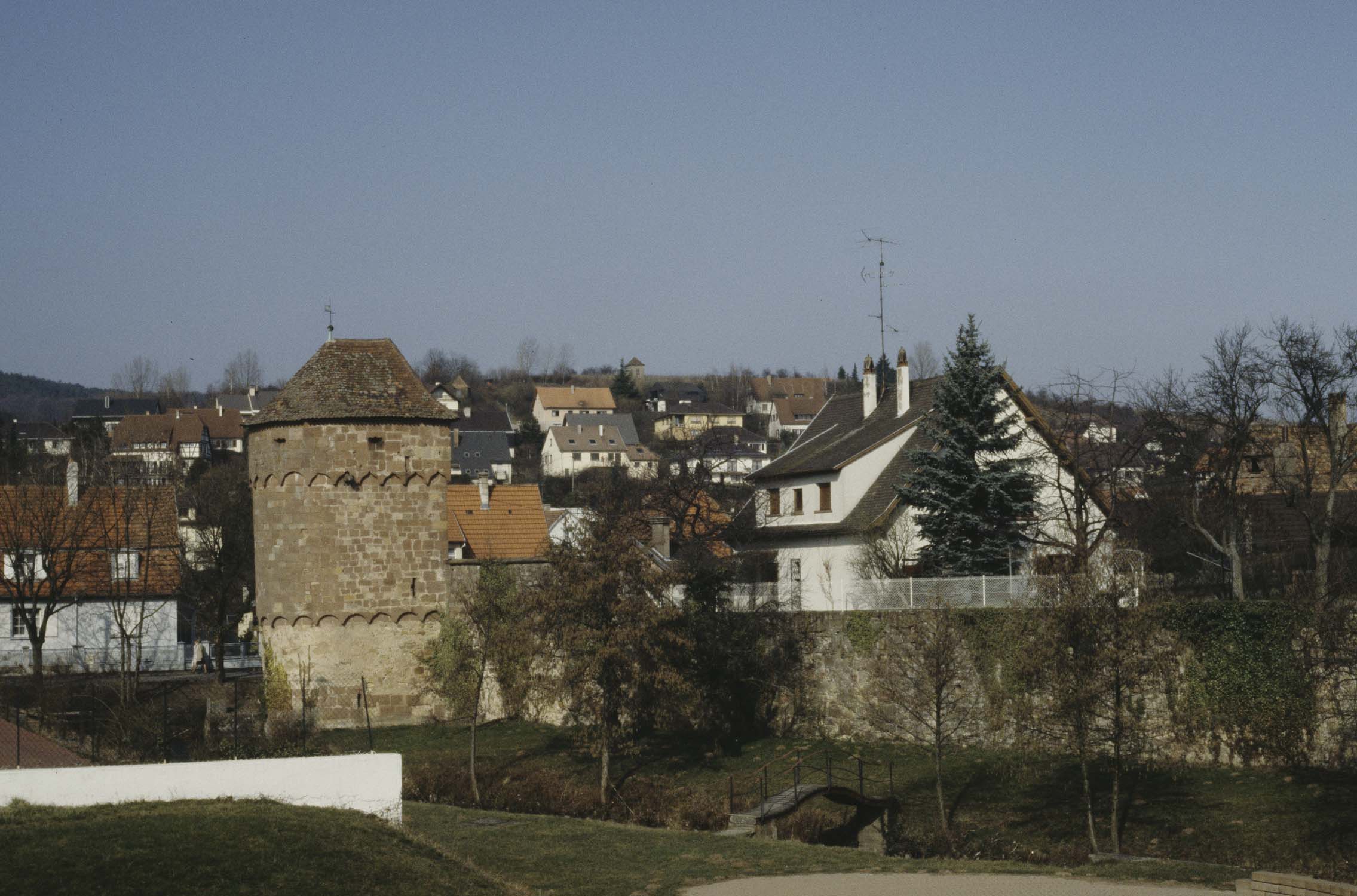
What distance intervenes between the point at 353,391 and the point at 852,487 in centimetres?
1446

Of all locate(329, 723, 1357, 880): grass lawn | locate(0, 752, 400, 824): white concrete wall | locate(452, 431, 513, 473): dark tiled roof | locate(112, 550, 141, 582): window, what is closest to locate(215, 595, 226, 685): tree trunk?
locate(112, 550, 141, 582): window

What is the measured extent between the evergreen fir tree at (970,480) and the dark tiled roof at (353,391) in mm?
12030

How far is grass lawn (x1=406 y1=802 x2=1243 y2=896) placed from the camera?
18875 mm

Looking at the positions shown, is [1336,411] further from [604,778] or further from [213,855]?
[213,855]

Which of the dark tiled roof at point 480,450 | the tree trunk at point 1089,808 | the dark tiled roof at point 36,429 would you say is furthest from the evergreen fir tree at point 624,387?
the tree trunk at point 1089,808

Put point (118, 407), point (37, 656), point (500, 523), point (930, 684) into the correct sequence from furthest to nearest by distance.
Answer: point (118, 407) < point (500, 523) < point (37, 656) < point (930, 684)

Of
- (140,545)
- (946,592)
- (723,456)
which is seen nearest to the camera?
(946,592)

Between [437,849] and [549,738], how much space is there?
1431 cm

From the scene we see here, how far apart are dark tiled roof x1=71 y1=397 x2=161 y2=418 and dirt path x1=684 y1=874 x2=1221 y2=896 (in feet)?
427

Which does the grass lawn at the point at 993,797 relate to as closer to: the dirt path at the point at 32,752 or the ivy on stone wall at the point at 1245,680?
the ivy on stone wall at the point at 1245,680

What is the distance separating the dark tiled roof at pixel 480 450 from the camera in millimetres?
131500

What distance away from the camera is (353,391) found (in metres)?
34.3

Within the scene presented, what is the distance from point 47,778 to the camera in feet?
65.0

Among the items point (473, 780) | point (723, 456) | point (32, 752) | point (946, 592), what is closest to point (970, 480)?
point (946, 592)
